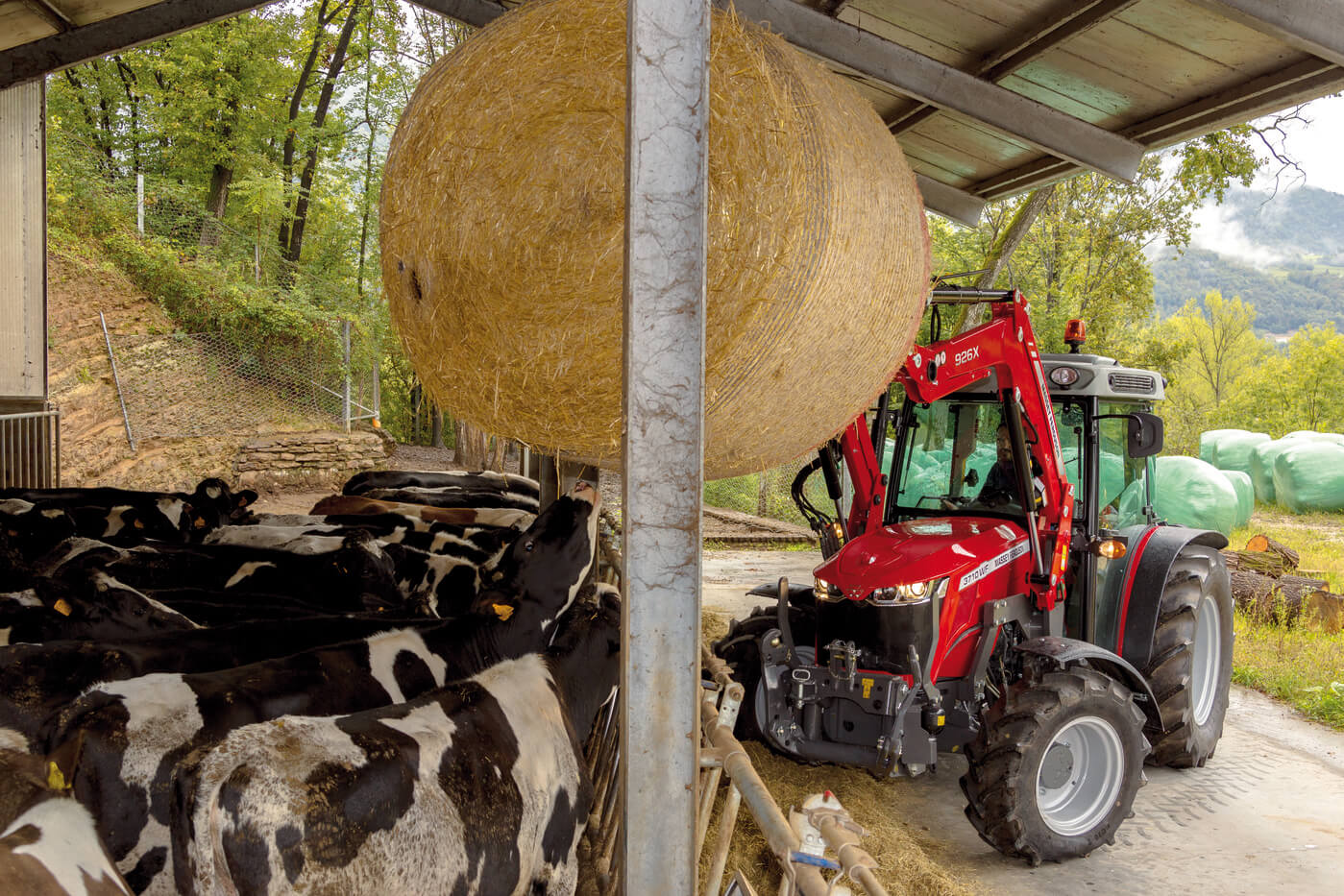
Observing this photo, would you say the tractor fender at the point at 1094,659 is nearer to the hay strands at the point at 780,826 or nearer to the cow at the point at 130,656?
the hay strands at the point at 780,826

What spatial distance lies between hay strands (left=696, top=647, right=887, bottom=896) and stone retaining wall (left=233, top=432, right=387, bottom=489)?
12.5 meters

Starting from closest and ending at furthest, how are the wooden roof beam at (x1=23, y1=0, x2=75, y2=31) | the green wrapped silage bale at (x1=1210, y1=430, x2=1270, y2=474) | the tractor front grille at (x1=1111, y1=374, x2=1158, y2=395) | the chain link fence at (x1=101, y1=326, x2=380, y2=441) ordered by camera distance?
the tractor front grille at (x1=1111, y1=374, x2=1158, y2=395) < the wooden roof beam at (x1=23, y1=0, x2=75, y2=31) < the chain link fence at (x1=101, y1=326, x2=380, y2=441) < the green wrapped silage bale at (x1=1210, y1=430, x2=1270, y2=474)

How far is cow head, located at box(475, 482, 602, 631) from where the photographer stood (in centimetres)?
418

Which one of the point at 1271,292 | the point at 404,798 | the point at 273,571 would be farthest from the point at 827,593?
the point at 1271,292

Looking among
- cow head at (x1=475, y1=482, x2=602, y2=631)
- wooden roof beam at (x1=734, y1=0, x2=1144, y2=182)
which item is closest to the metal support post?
wooden roof beam at (x1=734, y1=0, x2=1144, y2=182)

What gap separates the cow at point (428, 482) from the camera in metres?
10.3

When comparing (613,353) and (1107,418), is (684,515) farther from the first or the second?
(1107,418)

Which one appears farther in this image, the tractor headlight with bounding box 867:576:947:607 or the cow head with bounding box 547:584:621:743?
the tractor headlight with bounding box 867:576:947:607

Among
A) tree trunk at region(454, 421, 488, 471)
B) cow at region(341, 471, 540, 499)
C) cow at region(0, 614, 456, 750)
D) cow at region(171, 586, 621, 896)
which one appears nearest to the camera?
cow at region(171, 586, 621, 896)

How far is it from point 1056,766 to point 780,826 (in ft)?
8.22

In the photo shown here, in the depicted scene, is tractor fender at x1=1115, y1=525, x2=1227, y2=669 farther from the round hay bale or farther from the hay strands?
the round hay bale

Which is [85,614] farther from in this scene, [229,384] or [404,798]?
[229,384]

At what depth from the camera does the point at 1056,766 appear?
424 cm

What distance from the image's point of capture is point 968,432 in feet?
16.8
